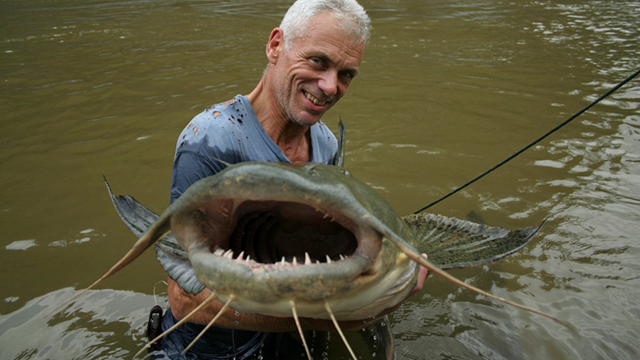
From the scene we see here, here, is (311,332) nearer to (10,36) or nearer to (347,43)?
(347,43)

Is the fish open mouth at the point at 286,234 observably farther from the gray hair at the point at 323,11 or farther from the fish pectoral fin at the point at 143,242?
the gray hair at the point at 323,11

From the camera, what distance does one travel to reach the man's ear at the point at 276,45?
179cm

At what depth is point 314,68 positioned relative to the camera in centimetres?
173

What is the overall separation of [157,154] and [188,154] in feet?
8.28

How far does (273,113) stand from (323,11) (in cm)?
46

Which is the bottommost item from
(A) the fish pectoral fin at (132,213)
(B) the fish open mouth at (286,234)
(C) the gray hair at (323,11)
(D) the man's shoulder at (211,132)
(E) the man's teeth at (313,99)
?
(A) the fish pectoral fin at (132,213)

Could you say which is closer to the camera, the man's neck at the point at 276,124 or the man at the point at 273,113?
the man at the point at 273,113

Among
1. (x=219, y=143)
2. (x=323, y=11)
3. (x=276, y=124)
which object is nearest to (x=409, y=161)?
(x=276, y=124)

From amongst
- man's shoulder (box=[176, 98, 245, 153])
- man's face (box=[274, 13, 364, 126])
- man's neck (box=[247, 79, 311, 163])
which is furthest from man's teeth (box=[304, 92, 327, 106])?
man's shoulder (box=[176, 98, 245, 153])

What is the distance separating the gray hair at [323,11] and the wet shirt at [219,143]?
34cm

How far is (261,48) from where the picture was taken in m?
7.21

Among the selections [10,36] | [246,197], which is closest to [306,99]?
[246,197]

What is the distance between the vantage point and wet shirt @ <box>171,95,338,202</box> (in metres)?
1.51

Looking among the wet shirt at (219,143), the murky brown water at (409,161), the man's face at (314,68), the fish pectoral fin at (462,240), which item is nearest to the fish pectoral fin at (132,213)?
the wet shirt at (219,143)
